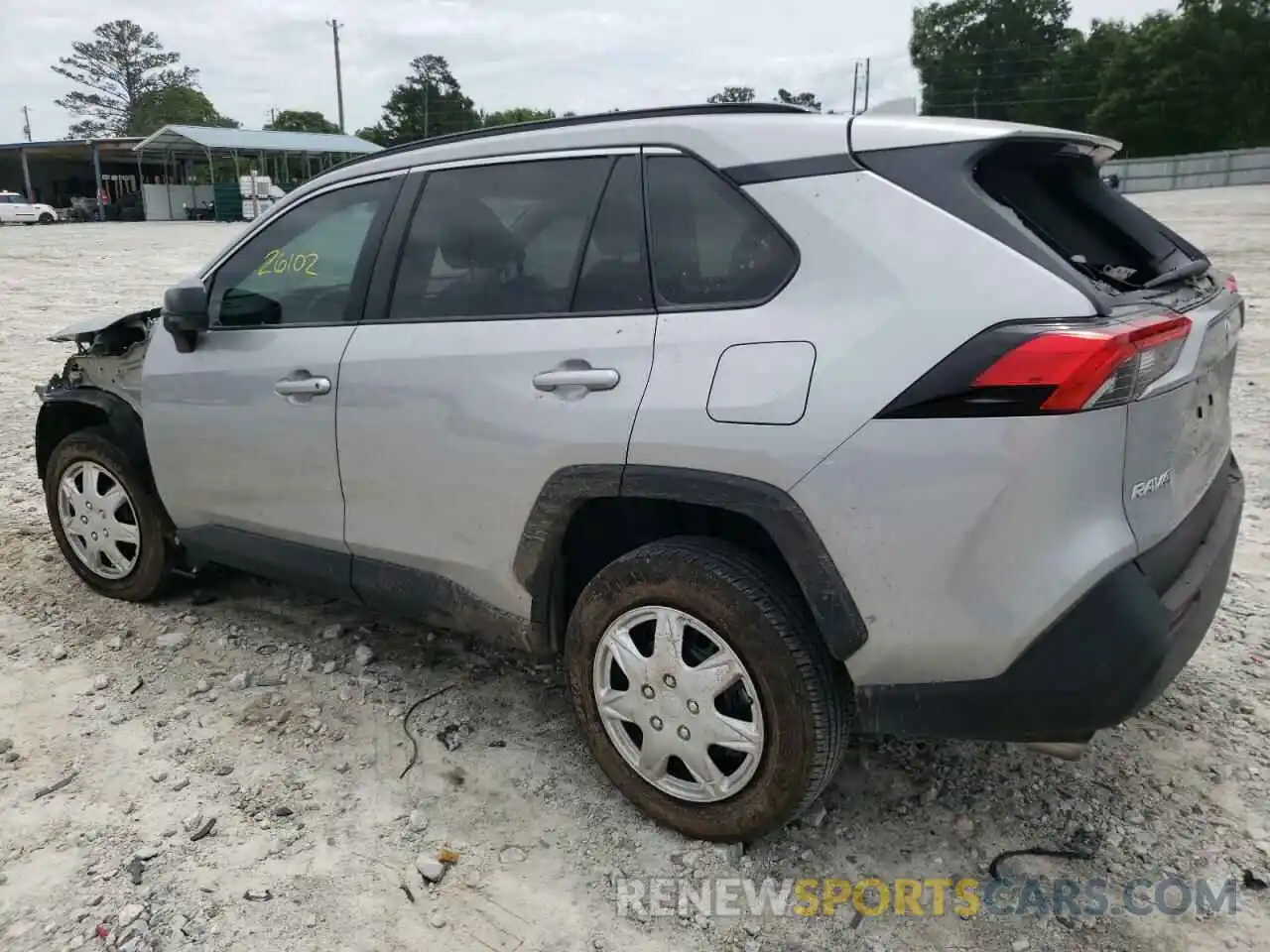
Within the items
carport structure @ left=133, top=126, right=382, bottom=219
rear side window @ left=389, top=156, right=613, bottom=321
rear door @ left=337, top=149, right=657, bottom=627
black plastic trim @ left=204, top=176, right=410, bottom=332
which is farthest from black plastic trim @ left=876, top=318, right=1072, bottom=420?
carport structure @ left=133, top=126, right=382, bottom=219

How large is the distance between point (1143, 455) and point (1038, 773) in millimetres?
1207

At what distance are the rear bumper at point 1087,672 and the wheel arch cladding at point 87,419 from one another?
307 cm

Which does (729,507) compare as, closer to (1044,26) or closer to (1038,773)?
(1038,773)

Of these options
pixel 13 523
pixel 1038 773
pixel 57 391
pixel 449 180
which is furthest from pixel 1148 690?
pixel 13 523

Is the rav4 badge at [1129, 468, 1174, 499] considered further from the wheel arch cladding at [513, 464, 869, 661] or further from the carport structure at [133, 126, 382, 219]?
the carport structure at [133, 126, 382, 219]

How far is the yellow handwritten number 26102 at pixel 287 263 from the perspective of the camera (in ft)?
10.9

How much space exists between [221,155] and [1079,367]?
46770 mm

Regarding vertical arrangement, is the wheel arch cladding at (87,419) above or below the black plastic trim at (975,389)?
below

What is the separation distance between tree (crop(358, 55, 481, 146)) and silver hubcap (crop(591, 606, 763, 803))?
77447 millimetres

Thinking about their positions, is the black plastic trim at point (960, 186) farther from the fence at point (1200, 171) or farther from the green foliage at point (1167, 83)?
the green foliage at point (1167, 83)

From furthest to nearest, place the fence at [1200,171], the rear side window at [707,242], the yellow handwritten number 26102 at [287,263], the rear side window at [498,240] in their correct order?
the fence at [1200,171], the yellow handwritten number 26102 at [287,263], the rear side window at [498,240], the rear side window at [707,242]

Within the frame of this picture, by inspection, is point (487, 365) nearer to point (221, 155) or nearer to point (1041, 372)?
point (1041, 372)

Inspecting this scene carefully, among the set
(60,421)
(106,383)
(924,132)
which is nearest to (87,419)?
(60,421)

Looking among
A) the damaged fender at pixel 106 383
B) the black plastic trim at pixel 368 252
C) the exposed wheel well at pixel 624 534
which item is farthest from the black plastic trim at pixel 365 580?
the black plastic trim at pixel 368 252
